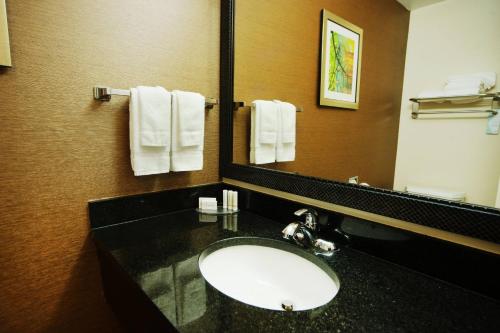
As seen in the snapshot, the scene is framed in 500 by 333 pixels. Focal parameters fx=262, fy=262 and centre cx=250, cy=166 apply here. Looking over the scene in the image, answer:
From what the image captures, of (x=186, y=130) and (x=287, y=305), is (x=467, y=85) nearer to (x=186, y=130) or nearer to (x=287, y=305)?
(x=287, y=305)

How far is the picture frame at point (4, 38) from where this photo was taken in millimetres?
754

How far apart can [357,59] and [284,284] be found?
82 cm

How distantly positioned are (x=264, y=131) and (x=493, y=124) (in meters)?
0.82

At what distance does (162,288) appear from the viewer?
0.66m

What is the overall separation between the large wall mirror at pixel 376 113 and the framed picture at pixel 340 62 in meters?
0.02

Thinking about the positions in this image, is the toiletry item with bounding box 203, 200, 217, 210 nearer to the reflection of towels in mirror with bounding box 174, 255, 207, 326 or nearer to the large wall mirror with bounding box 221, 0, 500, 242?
the large wall mirror with bounding box 221, 0, 500, 242

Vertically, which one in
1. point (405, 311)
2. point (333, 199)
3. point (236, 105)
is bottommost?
point (405, 311)

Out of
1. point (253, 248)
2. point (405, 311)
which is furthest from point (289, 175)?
point (405, 311)

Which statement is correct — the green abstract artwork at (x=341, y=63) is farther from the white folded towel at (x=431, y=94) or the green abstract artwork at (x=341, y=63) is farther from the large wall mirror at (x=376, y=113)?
the white folded towel at (x=431, y=94)

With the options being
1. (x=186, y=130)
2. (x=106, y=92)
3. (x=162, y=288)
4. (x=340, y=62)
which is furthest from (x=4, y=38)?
(x=340, y=62)

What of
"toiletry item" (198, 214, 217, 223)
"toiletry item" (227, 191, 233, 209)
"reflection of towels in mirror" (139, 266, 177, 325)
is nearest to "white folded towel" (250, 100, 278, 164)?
"toiletry item" (227, 191, 233, 209)

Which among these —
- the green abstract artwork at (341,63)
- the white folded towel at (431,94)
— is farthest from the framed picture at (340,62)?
the white folded towel at (431,94)

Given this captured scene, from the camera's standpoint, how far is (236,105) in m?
1.29

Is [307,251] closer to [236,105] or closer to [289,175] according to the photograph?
[289,175]
